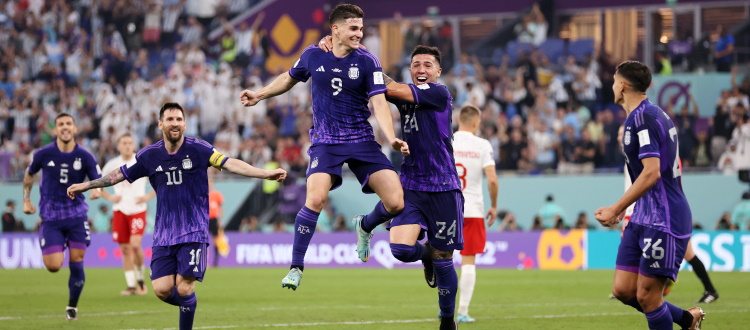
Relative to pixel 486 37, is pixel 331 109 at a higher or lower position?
lower

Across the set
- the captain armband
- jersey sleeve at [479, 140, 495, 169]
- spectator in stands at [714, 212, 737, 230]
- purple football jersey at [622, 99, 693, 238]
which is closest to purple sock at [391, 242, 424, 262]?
the captain armband

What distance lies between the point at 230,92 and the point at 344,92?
2310cm

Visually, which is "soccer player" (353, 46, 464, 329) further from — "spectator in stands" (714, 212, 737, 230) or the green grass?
"spectator in stands" (714, 212, 737, 230)

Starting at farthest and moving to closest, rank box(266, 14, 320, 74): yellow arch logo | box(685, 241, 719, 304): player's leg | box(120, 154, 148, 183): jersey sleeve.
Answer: box(266, 14, 320, 74): yellow arch logo < box(685, 241, 719, 304): player's leg < box(120, 154, 148, 183): jersey sleeve

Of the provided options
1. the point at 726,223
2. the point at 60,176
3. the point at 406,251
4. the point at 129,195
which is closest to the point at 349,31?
the point at 406,251

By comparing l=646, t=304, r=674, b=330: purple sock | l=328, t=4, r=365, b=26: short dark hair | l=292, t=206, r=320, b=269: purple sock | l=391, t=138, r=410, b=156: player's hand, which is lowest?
l=646, t=304, r=674, b=330: purple sock

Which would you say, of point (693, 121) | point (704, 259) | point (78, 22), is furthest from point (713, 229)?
point (78, 22)

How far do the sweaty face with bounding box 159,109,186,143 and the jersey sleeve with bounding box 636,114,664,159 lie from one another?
181 inches

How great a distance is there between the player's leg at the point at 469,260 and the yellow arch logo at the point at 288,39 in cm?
2384

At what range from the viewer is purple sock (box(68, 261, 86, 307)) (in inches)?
559

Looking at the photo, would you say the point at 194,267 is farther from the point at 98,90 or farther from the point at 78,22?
the point at 78,22

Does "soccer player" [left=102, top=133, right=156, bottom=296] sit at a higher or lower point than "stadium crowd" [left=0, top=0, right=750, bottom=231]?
lower

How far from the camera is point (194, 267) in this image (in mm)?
10836

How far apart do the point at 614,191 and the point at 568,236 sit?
4.93 ft
